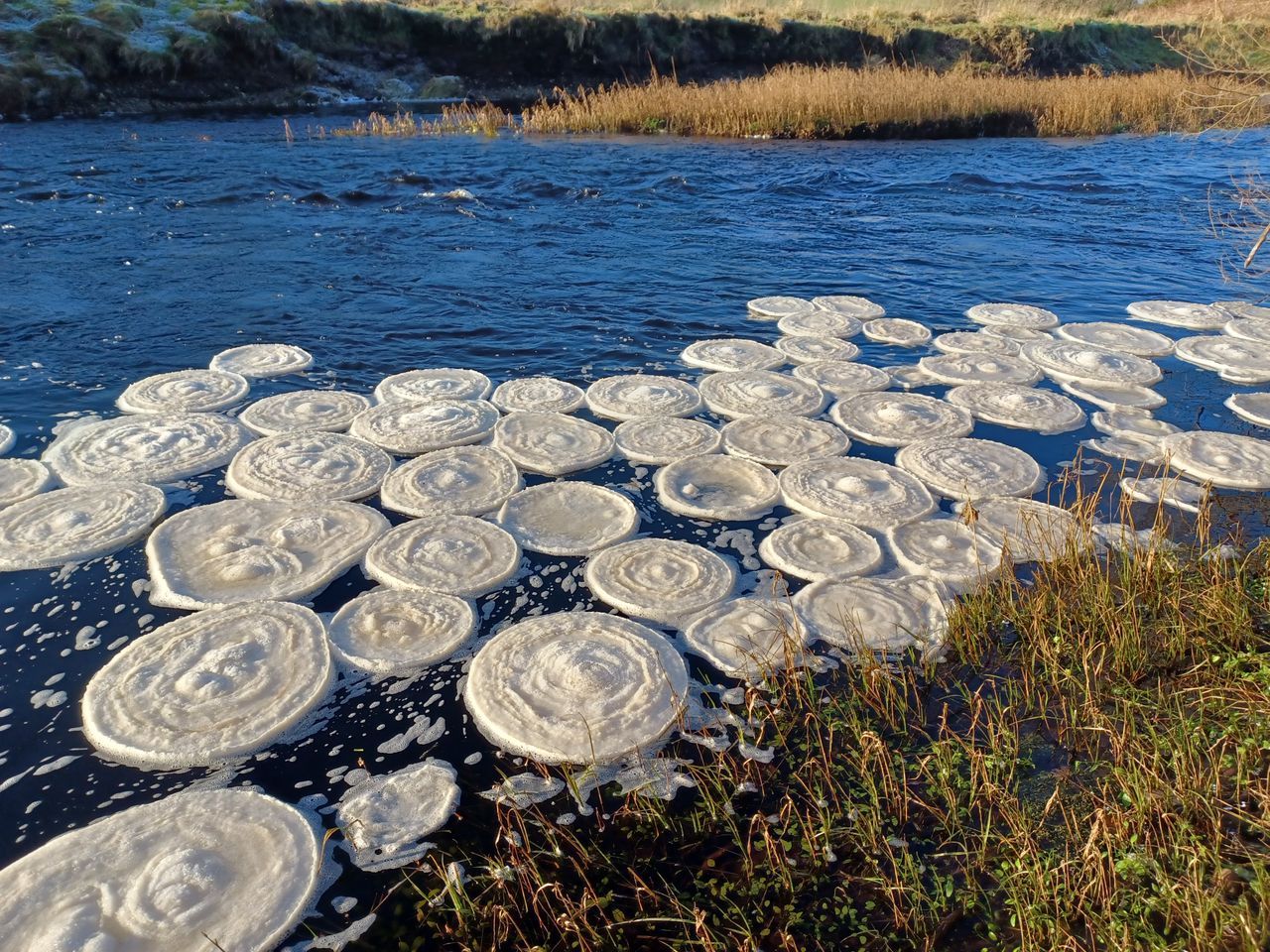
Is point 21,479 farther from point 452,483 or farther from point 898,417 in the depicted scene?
point 898,417

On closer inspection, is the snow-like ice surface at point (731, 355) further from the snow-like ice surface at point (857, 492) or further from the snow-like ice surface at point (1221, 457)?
the snow-like ice surface at point (1221, 457)

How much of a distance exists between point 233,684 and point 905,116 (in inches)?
692

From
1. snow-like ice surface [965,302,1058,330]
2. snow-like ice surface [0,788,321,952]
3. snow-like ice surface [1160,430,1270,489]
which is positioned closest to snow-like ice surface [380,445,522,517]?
snow-like ice surface [0,788,321,952]

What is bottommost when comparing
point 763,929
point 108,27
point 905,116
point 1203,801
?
point 763,929

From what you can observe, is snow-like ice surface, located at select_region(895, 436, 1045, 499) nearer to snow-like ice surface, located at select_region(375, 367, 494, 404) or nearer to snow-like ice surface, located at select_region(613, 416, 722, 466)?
snow-like ice surface, located at select_region(613, 416, 722, 466)

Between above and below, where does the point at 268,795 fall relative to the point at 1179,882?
below

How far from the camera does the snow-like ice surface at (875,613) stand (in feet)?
11.9

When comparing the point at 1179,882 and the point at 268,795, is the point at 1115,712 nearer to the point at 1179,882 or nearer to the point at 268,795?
the point at 1179,882

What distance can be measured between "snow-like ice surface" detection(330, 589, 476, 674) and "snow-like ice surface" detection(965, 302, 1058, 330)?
585cm

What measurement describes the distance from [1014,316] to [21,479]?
7610mm

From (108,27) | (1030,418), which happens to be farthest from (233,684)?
(108,27)

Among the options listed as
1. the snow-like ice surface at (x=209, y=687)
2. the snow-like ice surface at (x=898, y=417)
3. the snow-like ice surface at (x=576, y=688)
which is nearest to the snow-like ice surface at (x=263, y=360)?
the snow-like ice surface at (x=209, y=687)

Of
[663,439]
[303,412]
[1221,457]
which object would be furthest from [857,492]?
[303,412]

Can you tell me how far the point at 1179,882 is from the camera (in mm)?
2311
